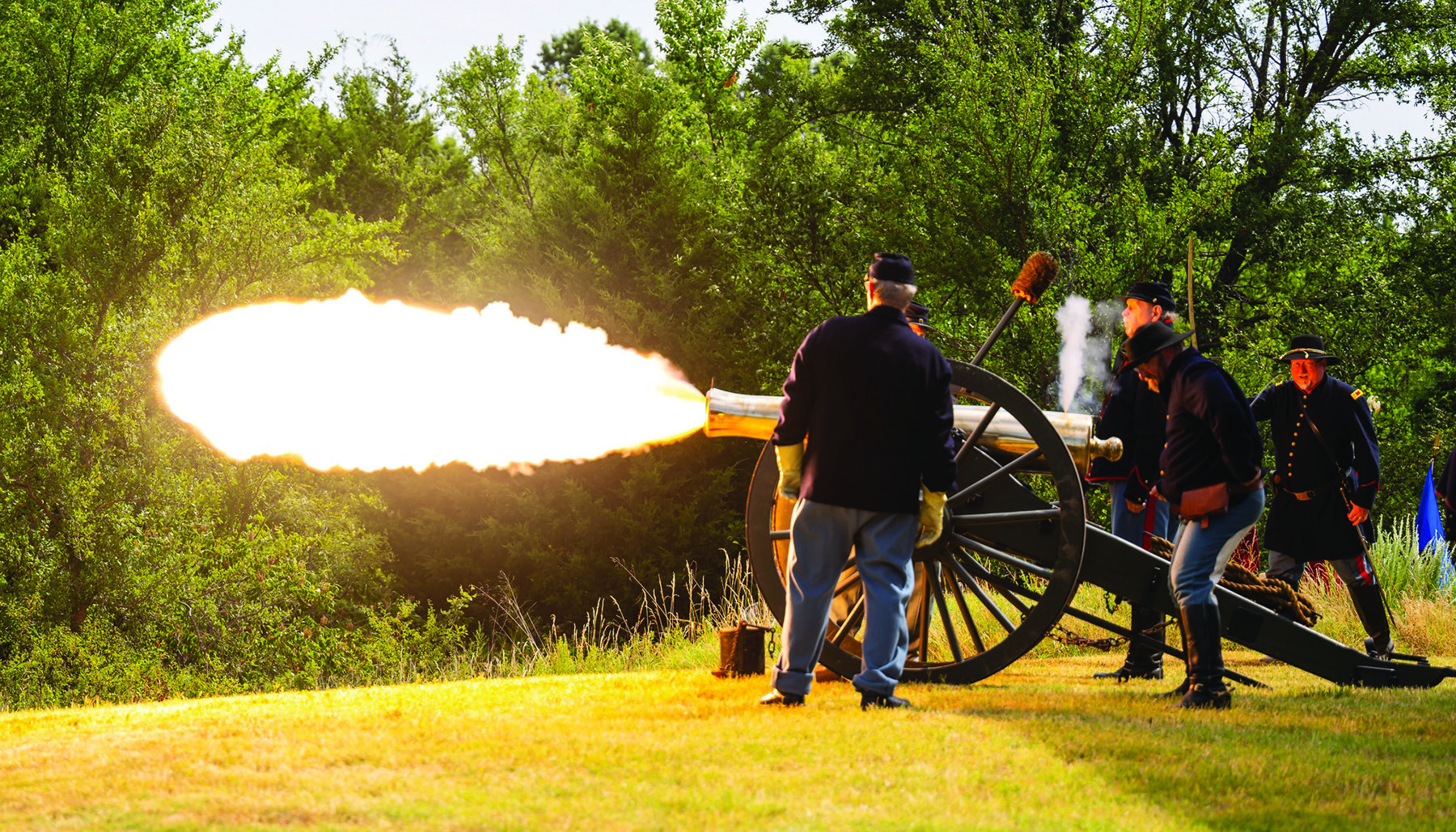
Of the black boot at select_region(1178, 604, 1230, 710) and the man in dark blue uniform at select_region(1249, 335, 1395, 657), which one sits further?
the man in dark blue uniform at select_region(1249, 335, 1395, 657)

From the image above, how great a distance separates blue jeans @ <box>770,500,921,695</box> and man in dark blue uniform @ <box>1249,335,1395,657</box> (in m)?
3.41

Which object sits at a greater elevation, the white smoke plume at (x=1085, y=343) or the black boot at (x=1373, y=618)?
the white smoke plume at (x=1085, y=343)

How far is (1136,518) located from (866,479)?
2751mm

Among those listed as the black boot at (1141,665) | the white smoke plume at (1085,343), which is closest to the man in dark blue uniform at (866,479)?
the black boot at (1141,665)

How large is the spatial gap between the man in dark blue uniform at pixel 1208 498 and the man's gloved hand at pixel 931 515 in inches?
42.0

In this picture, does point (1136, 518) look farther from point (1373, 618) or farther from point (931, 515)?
point (931, 515)

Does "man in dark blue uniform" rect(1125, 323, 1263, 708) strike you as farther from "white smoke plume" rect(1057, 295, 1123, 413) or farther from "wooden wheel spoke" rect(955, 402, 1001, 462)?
"white smoke plume" rect(1057, 295, 1123, 413)

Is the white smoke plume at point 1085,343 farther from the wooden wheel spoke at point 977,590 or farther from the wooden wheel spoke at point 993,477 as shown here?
the wooden wheel spoke at point 977,590

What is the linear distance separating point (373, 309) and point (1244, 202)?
14871 millimetres

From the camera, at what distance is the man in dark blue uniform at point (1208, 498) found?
542 cm

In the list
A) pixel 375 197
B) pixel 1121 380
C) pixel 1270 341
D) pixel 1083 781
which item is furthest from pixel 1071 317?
pixel 375 197

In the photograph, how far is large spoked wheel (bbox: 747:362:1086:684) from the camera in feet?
18.8

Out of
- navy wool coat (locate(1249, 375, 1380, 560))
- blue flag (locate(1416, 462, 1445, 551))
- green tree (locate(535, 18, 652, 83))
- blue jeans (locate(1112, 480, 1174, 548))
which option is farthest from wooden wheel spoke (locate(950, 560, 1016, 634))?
green tree (locate(535, 18, 652, 83))

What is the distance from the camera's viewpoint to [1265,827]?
3.52 meters
